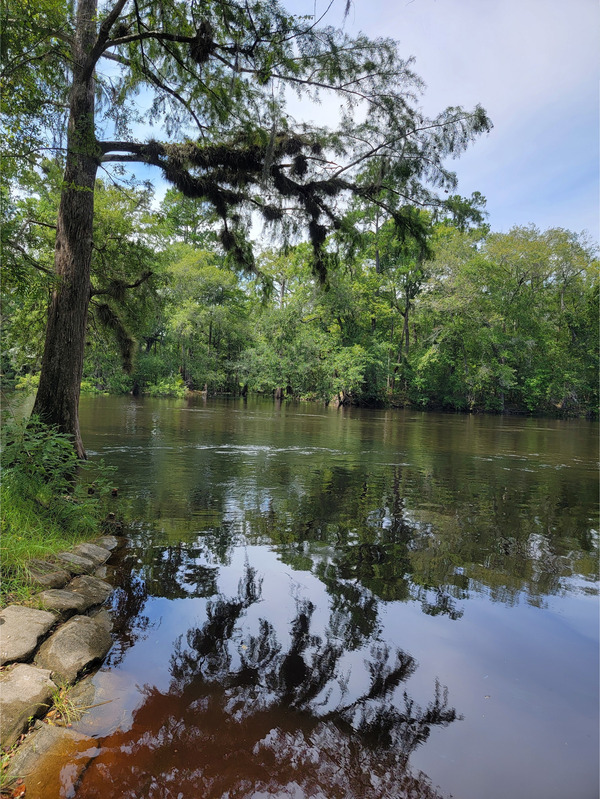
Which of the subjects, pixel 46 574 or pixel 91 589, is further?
pixel 91 589

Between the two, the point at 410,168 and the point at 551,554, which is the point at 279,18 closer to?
the point at 410,168

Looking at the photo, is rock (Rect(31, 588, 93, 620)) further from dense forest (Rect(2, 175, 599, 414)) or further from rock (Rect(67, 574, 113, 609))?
dense forest (Rect(2, 175, 599, 414))

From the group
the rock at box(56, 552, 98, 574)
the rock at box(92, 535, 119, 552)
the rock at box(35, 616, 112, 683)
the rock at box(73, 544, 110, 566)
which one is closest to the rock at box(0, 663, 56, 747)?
the rock at box(35, 616, 112, 683)

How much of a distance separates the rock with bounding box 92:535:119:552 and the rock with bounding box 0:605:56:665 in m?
1.93

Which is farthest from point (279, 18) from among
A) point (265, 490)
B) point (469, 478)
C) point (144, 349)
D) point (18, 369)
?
point (144, 349)

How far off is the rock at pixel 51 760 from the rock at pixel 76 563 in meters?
1.92

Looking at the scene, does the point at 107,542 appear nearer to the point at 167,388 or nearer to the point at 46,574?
the point at 46,574

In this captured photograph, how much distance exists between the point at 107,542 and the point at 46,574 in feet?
4.81

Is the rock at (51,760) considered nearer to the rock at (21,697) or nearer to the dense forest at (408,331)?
the rock at (21,697)

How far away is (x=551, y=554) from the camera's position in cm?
580

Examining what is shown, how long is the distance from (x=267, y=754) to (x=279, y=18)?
22.9ft

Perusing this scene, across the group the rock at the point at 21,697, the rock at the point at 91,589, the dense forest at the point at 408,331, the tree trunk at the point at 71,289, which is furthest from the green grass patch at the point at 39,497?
the dense forest at the point at 408,331

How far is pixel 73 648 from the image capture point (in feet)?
10.0

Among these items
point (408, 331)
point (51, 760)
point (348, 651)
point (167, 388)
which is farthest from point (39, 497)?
point (408, 331)
